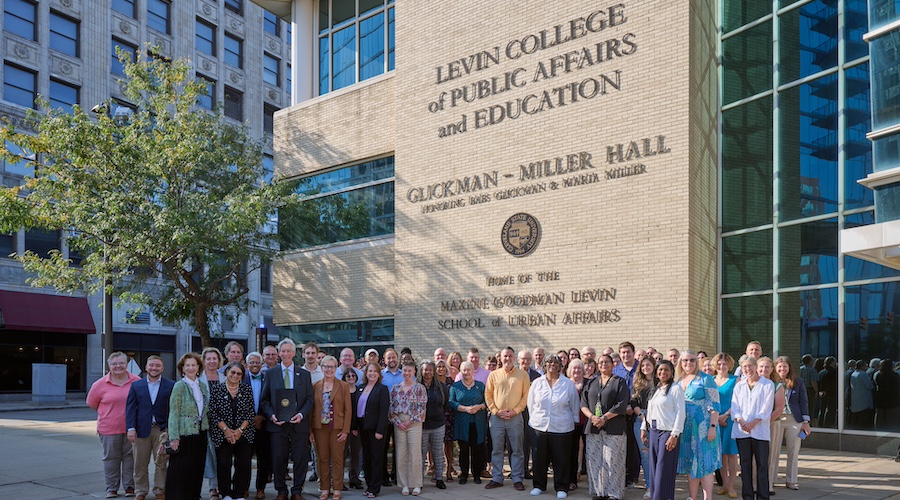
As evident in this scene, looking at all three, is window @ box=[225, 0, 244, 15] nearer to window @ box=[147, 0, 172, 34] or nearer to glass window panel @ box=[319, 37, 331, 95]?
window @ box=[147, 0, 172, 34]

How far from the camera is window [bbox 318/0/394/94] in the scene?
21.5 meters

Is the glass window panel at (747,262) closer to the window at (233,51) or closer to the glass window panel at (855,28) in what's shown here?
the glass window panel at (855,28)

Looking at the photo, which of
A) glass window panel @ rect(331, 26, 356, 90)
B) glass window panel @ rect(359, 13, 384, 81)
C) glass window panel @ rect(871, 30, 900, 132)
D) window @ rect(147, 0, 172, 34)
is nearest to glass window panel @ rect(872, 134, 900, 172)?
glass window panel @ rect(871, 30, 900, 132)

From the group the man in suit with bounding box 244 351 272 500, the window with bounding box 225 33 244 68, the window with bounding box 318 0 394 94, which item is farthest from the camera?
the window with bounding box 225 33 244 68

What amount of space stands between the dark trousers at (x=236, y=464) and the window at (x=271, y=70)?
3688 cm

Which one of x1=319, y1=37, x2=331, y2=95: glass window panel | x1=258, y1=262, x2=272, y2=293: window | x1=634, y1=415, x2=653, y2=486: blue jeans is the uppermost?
x1=319, y1=37, x2=331, y2=95: glass window panel

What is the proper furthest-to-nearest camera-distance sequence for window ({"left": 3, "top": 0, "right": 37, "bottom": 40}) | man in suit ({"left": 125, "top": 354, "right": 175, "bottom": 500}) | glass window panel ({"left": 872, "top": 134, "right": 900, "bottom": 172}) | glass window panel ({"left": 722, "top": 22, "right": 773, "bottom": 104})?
window ({"left": 3, "top": 0, "right": 37, "bottom": 40}), glass window panel ({"left": 722, "top": 22, "right": 773, "bottom": 104}), glass window panel ({"left": 872, "top": 134, "right": 900, "bottom": 172}), man in suit ({"left": 125, "top": 354, "right": 175, "bottom": 500})

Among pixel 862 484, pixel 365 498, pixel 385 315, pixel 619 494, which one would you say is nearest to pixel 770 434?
pixel 862 484

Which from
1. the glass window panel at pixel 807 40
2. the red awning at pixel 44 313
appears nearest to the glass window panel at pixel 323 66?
the glass window panel at pixel 807 40

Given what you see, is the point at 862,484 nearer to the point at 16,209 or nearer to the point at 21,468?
the point at 21,468

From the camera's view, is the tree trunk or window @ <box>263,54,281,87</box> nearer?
the tree trunk

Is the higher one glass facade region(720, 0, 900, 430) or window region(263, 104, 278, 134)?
window region(263, 104, 278, 134)

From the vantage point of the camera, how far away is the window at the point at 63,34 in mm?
33875

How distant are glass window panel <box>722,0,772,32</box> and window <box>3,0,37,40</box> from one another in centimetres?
2800
